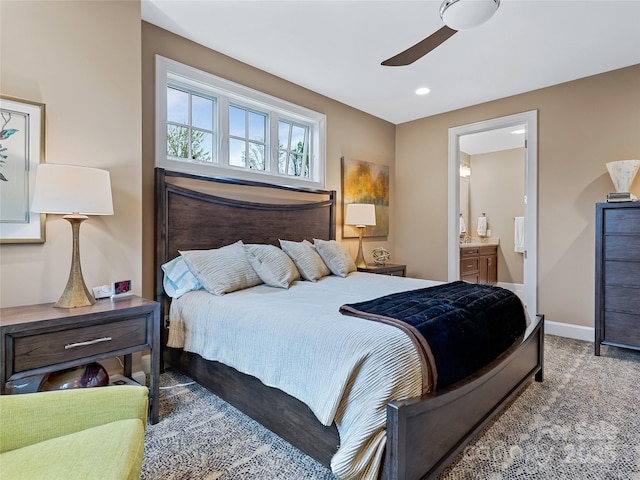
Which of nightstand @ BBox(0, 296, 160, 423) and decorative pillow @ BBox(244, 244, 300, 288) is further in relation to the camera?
decorative pillow @ BBox(244, 244, 300, 288)

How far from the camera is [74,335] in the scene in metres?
1.72

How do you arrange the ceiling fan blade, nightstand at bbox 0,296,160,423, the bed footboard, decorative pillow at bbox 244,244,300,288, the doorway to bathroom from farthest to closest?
1. the doorway to bathroom
2. decorative pillow at bbox 244,244,300,288
3. the ceiling fan blade
4. nightstand at bbox 0,296,160,423
5. the bed footboard

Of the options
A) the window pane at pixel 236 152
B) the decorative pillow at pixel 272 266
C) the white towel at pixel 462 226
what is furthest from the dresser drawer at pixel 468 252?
the window pane at pixel 236 152

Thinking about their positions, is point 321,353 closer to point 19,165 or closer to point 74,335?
point 74,335

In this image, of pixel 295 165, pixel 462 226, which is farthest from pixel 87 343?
pixel 462 226

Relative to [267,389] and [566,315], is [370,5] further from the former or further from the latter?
[566,315]

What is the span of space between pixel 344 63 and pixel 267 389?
2.90 metres

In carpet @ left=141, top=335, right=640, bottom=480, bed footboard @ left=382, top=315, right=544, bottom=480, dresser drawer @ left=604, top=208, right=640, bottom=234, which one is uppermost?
dresser drawer @ left=604, top=208, right=640, bottom=234

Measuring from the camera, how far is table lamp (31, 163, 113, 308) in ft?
5.69

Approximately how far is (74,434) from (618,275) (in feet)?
12.9

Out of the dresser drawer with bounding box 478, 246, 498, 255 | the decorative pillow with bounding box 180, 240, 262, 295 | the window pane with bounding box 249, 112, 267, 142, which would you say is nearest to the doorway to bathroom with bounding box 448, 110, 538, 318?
the dresser drawer with bounding box 478, 246, 498, 255

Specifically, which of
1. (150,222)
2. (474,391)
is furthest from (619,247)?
(150,222)

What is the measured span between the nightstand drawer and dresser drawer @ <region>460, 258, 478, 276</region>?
15.1 ft

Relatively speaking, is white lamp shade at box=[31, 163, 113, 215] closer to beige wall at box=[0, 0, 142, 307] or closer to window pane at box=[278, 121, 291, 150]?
beige wall at box=[0, 0, 142, 307]
